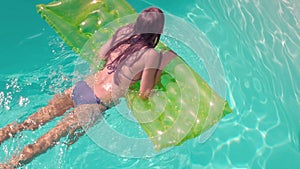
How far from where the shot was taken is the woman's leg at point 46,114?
384cm

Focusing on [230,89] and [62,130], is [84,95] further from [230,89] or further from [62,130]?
[230,89]

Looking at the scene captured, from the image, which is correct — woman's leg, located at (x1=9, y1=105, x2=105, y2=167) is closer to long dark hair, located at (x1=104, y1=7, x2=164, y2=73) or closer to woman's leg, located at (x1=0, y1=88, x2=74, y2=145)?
woman's leg, located at (x1=0, y1=88, x2=74, y2=145)

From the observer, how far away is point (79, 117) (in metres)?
3.73

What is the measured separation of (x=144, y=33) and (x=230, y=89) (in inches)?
A: 62.5

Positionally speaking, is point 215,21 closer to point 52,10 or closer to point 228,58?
point 228,58

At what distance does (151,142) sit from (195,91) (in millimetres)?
543

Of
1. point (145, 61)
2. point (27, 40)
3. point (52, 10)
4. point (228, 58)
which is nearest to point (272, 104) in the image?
point (228, 58)

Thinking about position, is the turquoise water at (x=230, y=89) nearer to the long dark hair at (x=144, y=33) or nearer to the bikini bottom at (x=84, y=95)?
the bikini bottom at (x=84, y=95)

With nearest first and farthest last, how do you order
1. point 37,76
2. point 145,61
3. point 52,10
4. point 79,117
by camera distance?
point 145,61
point 79,117
point 52,10
point 37,76

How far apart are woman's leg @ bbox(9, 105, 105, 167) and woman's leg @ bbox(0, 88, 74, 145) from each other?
91 mm

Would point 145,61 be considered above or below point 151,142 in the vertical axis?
above

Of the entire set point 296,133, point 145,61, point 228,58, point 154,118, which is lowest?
point 296,133

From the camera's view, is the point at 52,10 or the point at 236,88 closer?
the point at 52,10

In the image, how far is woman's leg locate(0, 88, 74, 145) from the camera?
384 cm
